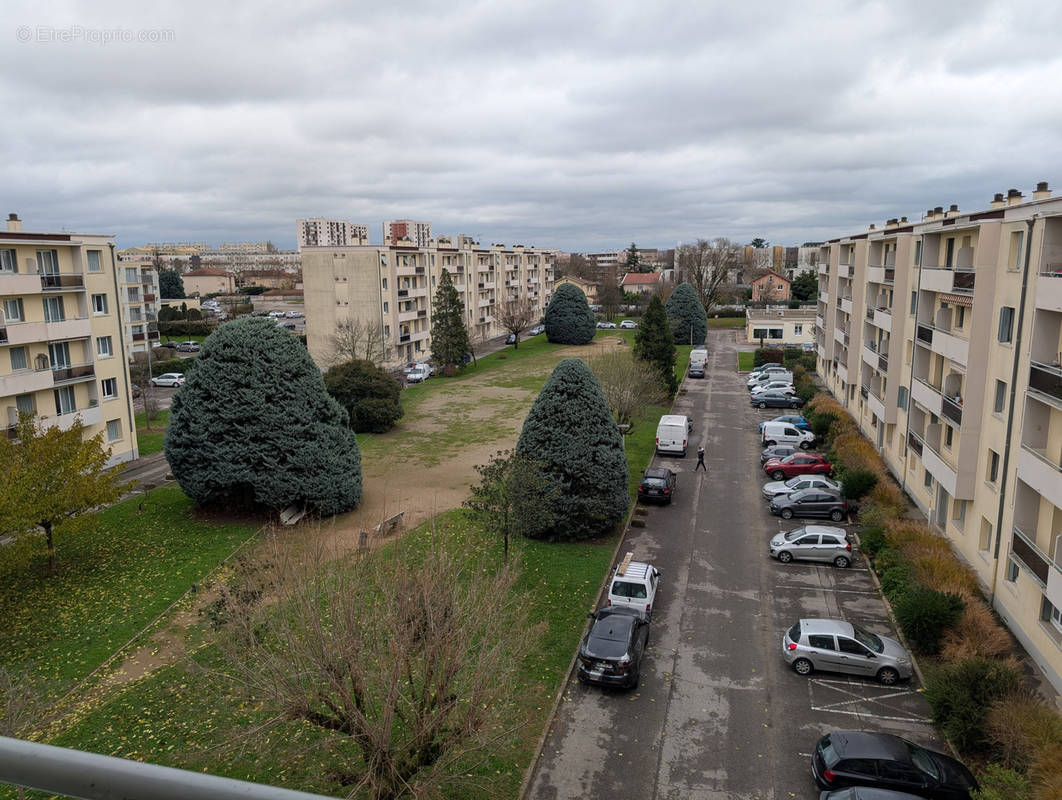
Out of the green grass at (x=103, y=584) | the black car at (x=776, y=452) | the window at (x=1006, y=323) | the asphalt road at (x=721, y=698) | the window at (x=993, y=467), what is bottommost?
the asphalt road at (x=721, y=698)

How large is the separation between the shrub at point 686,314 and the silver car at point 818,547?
181 feet

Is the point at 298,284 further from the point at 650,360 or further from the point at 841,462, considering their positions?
the point at 841,462

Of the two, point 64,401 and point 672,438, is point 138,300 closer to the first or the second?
point 64,401

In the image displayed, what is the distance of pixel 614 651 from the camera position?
57.4 ft

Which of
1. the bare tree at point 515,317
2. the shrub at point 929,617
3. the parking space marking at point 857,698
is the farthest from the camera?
the bare tree at point 515,317

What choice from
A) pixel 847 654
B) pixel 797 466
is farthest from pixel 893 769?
pixel 797 466

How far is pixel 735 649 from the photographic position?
63.6 ft

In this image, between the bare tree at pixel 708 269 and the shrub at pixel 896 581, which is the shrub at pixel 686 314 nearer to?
the bare tree at pixel 708 269

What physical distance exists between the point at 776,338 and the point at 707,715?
7156cm

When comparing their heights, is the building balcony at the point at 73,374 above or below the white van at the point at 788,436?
above

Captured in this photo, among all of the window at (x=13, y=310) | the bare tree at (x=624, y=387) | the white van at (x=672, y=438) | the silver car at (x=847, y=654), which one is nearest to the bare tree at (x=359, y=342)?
the bare tree at (x=624, y=387)

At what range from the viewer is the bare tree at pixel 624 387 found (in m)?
38.9

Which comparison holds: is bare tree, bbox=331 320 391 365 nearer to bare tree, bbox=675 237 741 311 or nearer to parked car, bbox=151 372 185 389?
parked car, bbox=151 372 185 389

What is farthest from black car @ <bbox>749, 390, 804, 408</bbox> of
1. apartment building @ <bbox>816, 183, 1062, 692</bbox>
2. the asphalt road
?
the asphalt road
